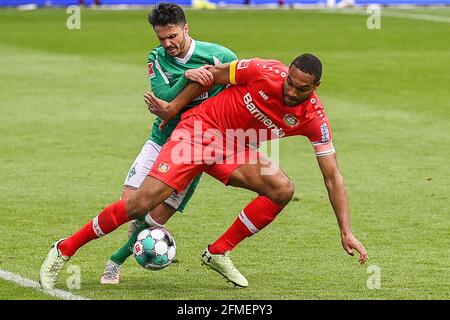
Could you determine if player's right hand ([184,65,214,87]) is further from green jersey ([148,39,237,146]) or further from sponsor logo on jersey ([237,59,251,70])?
green jersey ([148,39,237,146])

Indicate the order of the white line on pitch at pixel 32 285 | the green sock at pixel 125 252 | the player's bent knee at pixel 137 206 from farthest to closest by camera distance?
the green sock at pixel 125 252 → the player's bent knee at pixel 137 206 → the white line on pitch at pixel 32 285

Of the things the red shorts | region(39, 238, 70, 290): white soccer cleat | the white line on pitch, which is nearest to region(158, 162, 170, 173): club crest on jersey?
the red shorts

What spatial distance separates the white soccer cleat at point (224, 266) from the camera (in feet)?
33.2

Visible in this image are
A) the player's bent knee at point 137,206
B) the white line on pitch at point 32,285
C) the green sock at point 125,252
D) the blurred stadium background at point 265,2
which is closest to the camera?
the white line on pitch at point 32,285

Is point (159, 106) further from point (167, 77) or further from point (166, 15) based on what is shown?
point (166, 15)

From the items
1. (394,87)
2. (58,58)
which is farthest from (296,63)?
(58,58)

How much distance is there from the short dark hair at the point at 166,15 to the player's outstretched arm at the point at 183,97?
0.51 meters

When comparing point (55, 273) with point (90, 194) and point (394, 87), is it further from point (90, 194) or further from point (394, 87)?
point (394, 87)

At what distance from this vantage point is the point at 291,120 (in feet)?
32.4

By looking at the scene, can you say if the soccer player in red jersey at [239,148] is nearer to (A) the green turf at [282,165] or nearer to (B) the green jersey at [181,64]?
(B) the green jersey at [181,64]

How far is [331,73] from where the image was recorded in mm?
27922

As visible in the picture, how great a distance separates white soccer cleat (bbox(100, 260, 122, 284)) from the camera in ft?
33.4

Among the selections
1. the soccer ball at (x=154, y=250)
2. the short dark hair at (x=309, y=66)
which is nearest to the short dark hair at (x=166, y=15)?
the short dark hair at (x=309, y=66)
